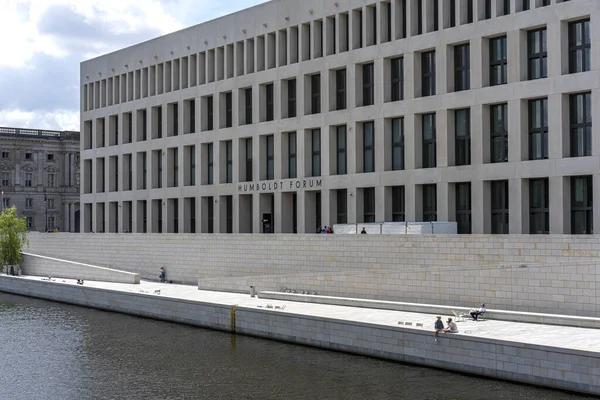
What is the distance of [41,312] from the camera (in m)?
49.2

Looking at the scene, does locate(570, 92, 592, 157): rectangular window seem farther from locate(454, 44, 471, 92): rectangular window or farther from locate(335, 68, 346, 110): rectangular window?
locate(335, 68, 346, 110): rectangular window

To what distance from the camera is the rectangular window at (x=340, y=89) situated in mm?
54031

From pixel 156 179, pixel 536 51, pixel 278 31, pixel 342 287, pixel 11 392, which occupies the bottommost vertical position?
pixel 11 392

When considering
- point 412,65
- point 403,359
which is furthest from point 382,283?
point 412,65

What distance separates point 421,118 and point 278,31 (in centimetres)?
1434

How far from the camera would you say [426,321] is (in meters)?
33.4

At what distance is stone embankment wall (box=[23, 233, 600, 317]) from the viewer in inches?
1307

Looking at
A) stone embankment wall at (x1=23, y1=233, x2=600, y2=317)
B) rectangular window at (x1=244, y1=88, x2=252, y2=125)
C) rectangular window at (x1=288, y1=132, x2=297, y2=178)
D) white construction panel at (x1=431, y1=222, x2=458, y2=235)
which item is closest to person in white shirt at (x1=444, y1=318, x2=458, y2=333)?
stone embankment wall at (x1=23, y1=233, x2=600, y2=317)

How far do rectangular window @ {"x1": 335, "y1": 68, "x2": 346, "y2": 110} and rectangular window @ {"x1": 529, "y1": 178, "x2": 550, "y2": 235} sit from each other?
14.8 meters

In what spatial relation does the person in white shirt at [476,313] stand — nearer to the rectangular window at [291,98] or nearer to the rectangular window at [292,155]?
the rectangular window at [292,155]

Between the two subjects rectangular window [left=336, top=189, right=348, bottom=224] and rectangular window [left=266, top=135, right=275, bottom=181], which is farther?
rectangular window [left=266, top=135, right=275, bottom=181]

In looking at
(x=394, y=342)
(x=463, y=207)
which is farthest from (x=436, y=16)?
(x=394, y=342)

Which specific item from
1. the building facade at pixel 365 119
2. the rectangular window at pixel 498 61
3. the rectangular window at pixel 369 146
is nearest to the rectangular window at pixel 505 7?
the building facade at pixel 365 119

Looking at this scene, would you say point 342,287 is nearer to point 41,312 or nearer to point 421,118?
point 421,118
